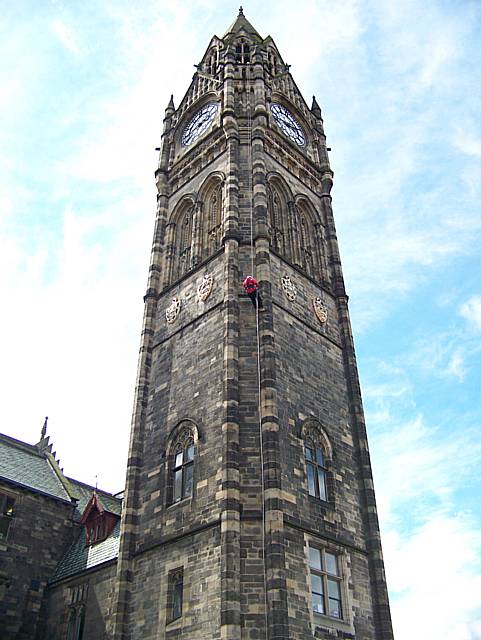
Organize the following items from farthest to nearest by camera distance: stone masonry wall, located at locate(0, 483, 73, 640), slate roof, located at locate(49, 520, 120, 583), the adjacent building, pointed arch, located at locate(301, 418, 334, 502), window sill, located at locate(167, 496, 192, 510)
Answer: stone masonry wall, located at locate(0, 483, 73, 640) → slate roof, located at locate(49, 520, 120, 583) → pointed arch, located at locate(301, 418, 334, 502) → window sill, located at locate(167, 496, 192, 510) → the adjacent building

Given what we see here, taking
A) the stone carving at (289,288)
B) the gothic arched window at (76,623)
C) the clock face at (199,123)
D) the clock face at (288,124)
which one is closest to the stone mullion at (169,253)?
the clock face at (199,123)

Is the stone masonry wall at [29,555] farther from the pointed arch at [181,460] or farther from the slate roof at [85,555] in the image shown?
the pointed arch at [181,460]

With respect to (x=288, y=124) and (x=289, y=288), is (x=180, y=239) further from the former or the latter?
(x=288, y=124)

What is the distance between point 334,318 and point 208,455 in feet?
35.7

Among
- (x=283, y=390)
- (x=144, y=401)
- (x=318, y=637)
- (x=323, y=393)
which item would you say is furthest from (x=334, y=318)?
(x=318, y=637)

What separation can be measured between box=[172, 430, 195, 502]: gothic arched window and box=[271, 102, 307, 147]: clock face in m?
19.7

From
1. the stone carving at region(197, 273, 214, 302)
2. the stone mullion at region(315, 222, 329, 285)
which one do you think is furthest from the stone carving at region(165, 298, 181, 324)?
the stone mullion at region(315, 222, 329, 285)

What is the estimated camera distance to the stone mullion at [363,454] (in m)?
22.5

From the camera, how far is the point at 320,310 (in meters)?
29.5

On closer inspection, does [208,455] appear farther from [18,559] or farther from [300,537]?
[18,559]

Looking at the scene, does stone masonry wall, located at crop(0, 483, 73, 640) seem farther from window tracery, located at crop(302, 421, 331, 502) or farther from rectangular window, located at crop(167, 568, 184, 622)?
window tracery, located at crop(302, 421, 331, 502)

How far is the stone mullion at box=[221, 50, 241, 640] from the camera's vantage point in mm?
18875

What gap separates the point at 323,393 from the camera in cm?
2642

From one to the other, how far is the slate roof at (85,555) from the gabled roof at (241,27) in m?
31.8
